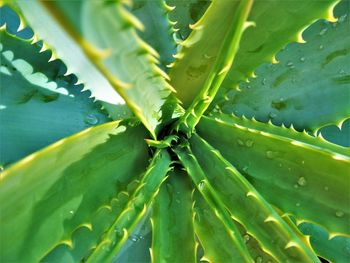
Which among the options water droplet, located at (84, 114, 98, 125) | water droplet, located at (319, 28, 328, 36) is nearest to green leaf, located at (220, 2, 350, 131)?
water droplet, located at (319, 28, 328, 36)

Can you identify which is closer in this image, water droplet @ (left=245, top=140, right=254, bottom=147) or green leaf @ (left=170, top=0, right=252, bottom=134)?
green leaf @ (left=170, top=0, right=252, bottom=134)

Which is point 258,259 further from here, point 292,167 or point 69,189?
point 69,189

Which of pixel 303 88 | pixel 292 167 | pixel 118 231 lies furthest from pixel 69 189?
pixel 303 88

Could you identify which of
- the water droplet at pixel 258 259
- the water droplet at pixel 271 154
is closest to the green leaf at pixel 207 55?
the water droplet at pixel 271 154

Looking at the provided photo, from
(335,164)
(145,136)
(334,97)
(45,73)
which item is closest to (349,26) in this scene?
(334,97)

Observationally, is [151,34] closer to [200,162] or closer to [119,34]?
[200,162]

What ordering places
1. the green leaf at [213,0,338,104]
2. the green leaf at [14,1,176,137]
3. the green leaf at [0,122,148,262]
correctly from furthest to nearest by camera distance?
1. the green leaf at [213,0,338,104]
2. the green leaf at [0,122,148,262]
3. the green leaf at [14,1,176,137]

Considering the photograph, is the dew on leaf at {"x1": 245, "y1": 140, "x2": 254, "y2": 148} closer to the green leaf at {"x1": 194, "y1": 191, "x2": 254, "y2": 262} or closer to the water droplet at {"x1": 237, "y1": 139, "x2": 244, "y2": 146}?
the water droplet at {"x1": 237, "y1": 139, "x2": 244, "y2": 146}
